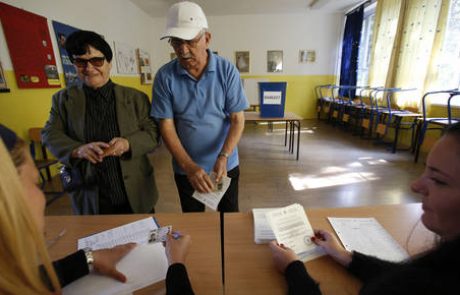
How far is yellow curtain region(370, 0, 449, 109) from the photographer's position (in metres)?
3.65

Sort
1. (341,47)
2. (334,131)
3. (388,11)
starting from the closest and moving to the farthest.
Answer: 1. (388,11)
2. (334,131)
3. (341,47)

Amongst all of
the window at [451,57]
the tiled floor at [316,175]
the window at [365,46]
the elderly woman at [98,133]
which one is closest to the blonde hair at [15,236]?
the elderly woman at [98,133]

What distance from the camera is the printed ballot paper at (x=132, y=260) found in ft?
2.24

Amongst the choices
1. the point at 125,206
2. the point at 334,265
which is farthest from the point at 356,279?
the point at 125,206

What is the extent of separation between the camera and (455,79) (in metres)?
3.51

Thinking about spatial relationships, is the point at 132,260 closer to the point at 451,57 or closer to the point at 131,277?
the point at 131,277

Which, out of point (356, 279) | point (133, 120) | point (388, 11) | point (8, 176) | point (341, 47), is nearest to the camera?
point (8, 176)

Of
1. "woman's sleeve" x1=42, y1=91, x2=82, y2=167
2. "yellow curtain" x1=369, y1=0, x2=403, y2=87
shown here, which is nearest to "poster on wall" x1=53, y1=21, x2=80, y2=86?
"woman's sleeve" x1=42, y1=91, x2=82, y2=167

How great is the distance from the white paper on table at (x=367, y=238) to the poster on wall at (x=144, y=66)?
6.07m

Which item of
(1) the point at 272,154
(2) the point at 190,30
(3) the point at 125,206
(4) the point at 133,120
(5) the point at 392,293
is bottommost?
(1) the point at 272,154

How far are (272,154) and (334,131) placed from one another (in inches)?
98.8

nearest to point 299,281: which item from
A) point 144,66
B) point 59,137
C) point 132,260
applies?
Answer: point 132,260

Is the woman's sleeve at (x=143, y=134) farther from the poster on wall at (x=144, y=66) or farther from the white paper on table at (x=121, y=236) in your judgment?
the poster on wall at (x=144, y=66)

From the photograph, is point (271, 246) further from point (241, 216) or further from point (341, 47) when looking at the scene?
point (341, 47)
